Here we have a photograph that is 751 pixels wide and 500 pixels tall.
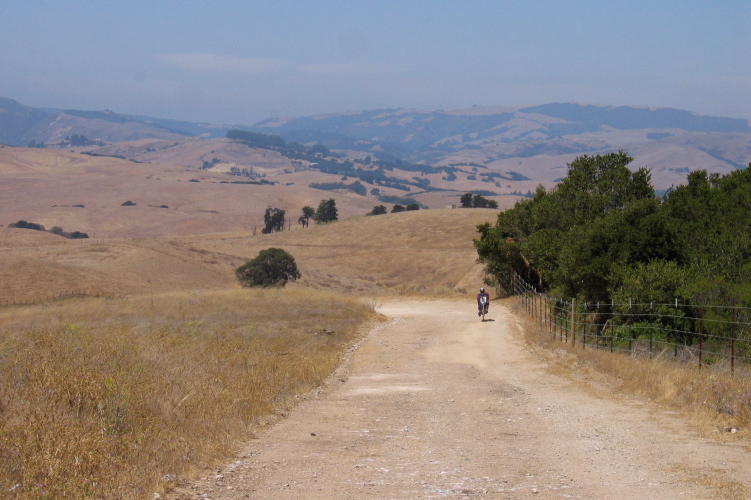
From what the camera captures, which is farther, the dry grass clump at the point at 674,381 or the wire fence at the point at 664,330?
the wire fence at the point at 664,330

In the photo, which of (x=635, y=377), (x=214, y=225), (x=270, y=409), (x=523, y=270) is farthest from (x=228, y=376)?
(x=214, y=225)

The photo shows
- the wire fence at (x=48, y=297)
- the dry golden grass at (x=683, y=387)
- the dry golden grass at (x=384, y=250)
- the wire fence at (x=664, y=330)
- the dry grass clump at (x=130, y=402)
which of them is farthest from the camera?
the dry golden grass at (x=384, y=250)

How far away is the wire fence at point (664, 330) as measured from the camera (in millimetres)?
15527

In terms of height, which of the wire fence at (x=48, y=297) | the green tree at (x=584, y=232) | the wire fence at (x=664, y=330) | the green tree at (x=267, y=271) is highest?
the green tree at (x=584, y=232)

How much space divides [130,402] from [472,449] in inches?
160

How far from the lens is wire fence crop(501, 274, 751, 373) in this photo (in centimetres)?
1553

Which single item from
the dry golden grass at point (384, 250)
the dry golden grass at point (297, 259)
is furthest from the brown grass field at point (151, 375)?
the dry golden grass at point (384, 250)

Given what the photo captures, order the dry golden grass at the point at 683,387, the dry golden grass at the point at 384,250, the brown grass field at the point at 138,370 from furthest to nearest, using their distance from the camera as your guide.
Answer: the dry golden grass at the point at 384,250 < the dry golden grass at the point at 683,387 < the brown grass field at the point at 138,370

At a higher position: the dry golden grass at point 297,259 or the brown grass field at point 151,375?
the brown grass field at point 151,375

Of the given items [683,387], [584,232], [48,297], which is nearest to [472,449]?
[683,387]

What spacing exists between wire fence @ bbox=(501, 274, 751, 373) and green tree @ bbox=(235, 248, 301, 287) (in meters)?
40.3

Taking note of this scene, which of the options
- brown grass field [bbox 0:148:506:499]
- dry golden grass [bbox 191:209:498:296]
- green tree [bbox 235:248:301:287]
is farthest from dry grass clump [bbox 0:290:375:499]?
green tree [bbox 235:248:301:287]

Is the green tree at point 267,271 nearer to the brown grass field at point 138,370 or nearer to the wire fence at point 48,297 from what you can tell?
the brown grass field at point 138,370

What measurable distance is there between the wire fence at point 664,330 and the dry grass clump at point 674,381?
58 centimetres
